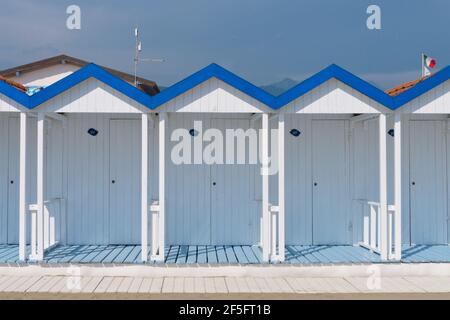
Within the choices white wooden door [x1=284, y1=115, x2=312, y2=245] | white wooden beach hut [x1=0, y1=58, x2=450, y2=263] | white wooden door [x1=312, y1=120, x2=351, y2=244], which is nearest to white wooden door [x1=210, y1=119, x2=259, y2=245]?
white wooden beach hut [x1=0, y1=58, x2=450, y2=263]

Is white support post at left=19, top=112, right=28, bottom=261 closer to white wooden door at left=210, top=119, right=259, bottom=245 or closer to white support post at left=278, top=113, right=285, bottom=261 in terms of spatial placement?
white wooden door at left=210, top=119, right=259, bottom=245

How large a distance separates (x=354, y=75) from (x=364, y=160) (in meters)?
1.75

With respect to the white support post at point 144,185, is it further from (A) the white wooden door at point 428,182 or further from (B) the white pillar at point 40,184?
(A) the white wooden door at point 428,182

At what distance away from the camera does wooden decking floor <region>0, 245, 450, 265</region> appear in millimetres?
6715

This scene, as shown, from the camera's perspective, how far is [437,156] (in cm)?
802

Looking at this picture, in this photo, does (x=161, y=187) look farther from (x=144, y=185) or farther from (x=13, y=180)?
(x=13, y=180)

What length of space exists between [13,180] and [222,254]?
3.49 m

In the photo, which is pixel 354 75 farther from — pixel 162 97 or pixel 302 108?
pixel 162 97

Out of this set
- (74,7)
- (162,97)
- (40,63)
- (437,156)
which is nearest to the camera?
(162,97)

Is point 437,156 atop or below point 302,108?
below


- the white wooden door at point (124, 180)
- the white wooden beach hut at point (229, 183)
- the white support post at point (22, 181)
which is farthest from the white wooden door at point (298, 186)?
the white support post at point (22, 181)

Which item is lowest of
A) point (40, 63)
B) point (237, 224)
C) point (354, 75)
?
point (237, 224)

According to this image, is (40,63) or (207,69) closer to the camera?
(207,69)
